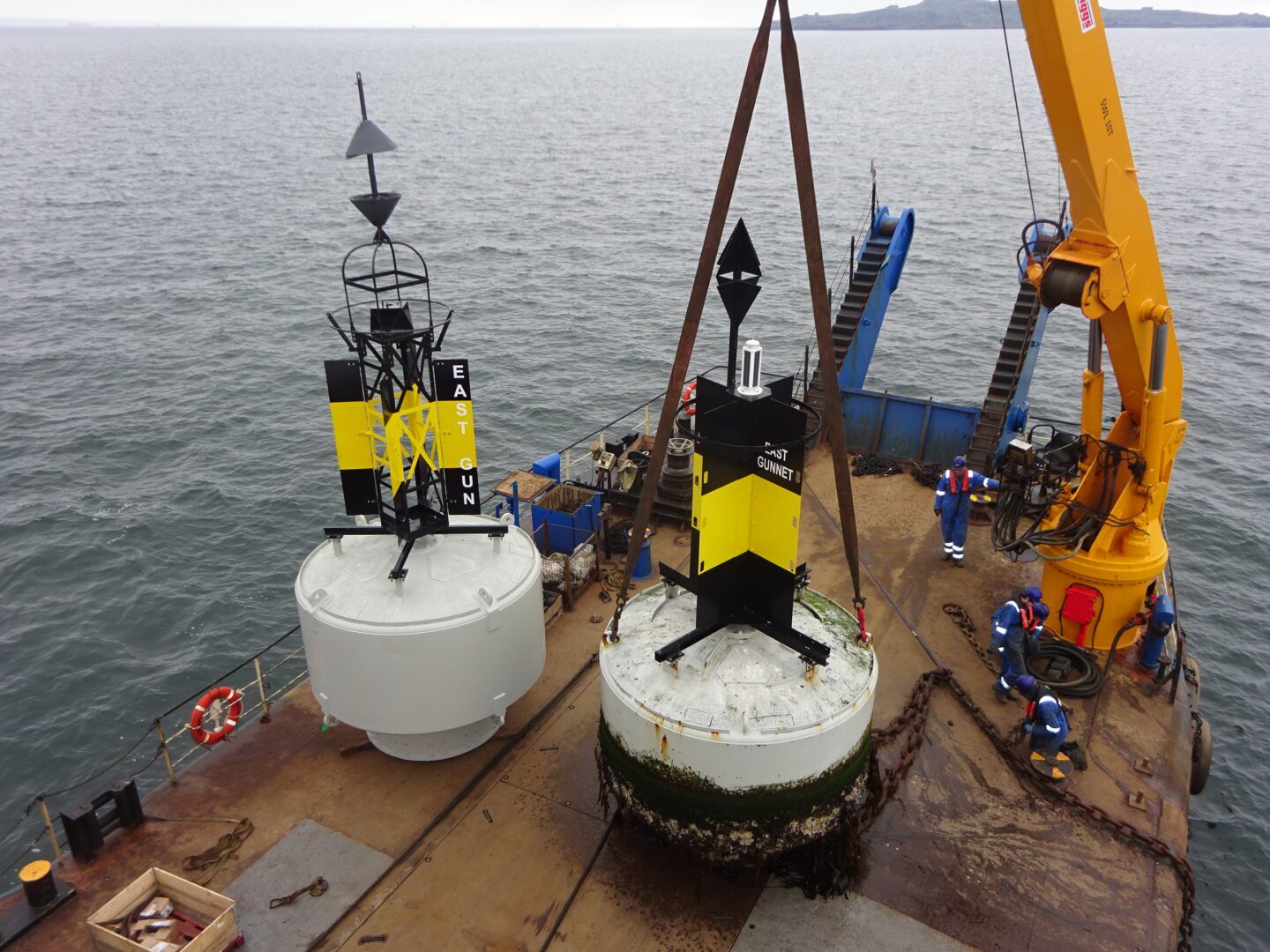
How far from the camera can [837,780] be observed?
10203 mm

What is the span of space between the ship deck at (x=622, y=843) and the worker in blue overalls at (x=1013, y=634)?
1.34 feet

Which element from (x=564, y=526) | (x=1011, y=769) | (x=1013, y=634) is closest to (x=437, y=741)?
(x=564, y=526)

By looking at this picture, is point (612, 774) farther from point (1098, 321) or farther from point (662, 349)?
point (662, 349)

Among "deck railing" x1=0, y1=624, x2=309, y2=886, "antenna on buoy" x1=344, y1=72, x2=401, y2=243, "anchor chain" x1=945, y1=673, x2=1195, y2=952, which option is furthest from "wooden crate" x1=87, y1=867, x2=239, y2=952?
"anchor chain" x1=945, y1=673, x2=1195, y2=952

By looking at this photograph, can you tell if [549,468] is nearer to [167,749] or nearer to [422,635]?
[422,635]

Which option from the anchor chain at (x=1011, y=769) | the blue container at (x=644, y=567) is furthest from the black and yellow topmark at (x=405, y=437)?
the anchor chain at (x=1011, y=769)

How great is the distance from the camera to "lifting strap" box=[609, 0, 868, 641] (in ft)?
28.7

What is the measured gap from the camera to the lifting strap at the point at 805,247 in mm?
8742

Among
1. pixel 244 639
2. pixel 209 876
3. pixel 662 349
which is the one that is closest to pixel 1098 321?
pixel 209 876

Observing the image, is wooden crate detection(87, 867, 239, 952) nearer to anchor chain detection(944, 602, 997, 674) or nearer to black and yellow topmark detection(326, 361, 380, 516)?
black and yellow topmark detection(326, 361, 380, 516)

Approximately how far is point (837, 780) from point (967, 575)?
8.35m

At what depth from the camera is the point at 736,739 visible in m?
9.52

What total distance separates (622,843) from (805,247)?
7.49m

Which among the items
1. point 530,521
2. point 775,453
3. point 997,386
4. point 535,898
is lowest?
point 535,898
